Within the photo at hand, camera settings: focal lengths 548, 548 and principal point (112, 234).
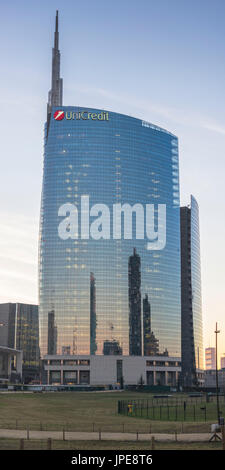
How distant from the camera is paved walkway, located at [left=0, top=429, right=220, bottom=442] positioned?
156 ft

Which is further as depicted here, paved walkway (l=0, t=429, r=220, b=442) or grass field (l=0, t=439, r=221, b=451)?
paved walkway (l=0, t=429, r=220, b=442)

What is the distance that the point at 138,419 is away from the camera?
74.1 m

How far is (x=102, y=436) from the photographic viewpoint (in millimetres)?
49844

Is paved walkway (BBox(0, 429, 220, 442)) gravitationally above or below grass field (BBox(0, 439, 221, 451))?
below

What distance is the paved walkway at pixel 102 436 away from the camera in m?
47.7

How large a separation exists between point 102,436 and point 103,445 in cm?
675

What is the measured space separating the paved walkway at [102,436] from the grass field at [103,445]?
2511 mm

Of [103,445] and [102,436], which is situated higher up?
[103,445]

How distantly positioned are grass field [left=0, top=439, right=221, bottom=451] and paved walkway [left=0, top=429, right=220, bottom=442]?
251 centimetres

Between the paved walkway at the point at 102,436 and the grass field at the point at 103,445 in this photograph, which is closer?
the grass field at the point at 103,445

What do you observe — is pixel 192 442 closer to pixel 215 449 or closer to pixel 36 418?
pixel 215 449
